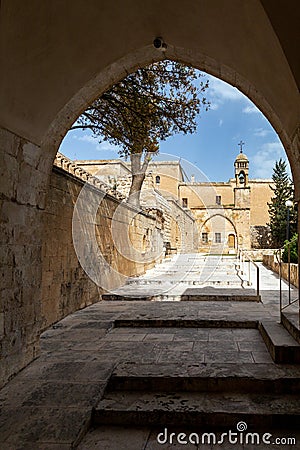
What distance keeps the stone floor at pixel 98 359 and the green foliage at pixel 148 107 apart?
312 centimetres

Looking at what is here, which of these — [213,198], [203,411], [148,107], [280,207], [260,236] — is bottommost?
[203,411]

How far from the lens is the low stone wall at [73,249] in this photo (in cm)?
457

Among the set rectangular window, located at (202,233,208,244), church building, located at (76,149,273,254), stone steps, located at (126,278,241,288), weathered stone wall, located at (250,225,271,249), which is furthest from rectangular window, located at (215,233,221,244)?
stone steps, located at (126,278,241,288)

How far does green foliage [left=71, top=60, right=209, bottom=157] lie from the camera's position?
570 centimetres

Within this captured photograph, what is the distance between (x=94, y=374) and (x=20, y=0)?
2525mm

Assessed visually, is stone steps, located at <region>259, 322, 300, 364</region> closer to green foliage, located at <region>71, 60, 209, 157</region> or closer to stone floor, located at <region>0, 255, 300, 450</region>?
stone floor, located at <region>0, 255, 300, 450</region>

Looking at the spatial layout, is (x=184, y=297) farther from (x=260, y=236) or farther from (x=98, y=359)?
(x=260, y=236)

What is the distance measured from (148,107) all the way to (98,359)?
13.7 ft

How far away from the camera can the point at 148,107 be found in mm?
5914

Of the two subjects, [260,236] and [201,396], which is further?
[260,236]

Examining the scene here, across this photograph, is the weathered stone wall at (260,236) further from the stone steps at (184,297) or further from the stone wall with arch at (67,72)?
the stone wall with arch at (67,72)

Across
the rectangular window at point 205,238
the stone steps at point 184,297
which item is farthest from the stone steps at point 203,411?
the rectangular window at point 205,238

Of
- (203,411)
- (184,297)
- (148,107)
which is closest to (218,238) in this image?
(184,297)

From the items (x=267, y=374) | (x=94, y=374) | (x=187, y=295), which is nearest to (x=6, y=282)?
(x=94, y=374)
